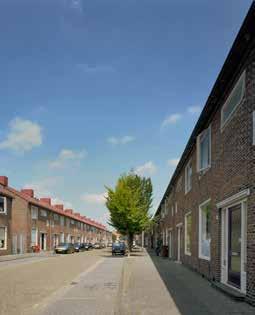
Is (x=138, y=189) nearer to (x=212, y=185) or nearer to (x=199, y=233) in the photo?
(x=199, y=233)

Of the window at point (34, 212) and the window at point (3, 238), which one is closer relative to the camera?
the window at point (3, 238)

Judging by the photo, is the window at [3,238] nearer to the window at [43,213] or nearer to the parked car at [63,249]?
the parked car at [63,249]

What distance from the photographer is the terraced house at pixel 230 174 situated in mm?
9797

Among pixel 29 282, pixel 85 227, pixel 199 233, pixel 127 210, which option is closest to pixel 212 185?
pixel 199 233

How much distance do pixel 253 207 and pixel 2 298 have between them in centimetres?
682

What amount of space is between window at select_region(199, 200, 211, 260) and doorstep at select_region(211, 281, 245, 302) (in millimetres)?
2698

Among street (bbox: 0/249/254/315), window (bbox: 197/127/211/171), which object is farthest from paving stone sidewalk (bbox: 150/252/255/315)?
window (bbox: 197/127/211/171)

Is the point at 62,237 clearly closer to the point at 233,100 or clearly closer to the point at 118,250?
the point at 118,250

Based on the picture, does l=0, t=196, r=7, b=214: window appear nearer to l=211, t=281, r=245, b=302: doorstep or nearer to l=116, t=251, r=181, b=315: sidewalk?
l=116, t=251, r=181, b=315: sidewalk

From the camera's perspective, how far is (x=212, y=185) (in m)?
15.0

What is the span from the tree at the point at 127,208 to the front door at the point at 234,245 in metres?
29.5

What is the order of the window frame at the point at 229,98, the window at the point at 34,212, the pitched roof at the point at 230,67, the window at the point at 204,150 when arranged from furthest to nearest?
the window at the point at 34,212, the window at the point at 204,150, the window frame at the point at 229,98, the pitched roof at the point at 230,67

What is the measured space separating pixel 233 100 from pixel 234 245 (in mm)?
4008

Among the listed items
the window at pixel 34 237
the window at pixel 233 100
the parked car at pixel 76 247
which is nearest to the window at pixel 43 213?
the window at pixel 34 237
